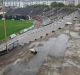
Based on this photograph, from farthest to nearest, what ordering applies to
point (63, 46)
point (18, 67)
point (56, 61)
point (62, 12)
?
point (62, 12), point (63, 46), point (56, 61), point (18, 67)

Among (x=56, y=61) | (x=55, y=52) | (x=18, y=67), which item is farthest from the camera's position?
(x=55, y=52)

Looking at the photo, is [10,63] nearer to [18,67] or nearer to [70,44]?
[18,67]

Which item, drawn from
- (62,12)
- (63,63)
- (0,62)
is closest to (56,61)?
(63,63)

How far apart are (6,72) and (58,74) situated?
2.66 m

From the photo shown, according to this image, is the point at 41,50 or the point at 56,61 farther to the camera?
the point at 41,50

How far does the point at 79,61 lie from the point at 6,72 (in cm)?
443

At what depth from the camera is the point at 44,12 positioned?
97188 millimetres

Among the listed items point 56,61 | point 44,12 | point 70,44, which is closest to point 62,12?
point 44,12

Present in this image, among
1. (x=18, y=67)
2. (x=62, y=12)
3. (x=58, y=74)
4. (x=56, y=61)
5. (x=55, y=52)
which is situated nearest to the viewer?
(x=58, y=74)

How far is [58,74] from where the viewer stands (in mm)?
13758

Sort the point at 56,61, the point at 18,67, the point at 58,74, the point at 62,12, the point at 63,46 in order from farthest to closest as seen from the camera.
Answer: the point at 62,12, the point at 63,46, the point at 56,61, the point at 18,67, the point at 58,74

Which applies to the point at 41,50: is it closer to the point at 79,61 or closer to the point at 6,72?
the point at 79,61

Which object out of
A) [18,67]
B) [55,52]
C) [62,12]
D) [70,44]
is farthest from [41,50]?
[62,12]

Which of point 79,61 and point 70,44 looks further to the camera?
point 70,44
